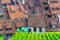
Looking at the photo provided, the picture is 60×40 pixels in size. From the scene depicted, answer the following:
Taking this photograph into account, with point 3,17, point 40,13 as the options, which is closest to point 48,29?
point 40,13

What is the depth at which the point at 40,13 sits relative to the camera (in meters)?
15.5

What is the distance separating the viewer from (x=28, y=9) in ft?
51.6

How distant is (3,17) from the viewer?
50.5 feet

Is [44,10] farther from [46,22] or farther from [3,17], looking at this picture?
[3,17]

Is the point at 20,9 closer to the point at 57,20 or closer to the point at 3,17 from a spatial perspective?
the point at 3,17

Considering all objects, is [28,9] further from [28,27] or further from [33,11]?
[28,27]

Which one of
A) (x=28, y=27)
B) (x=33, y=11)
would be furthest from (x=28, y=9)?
(x=28, y=27)

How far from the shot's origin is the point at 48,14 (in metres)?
15.4

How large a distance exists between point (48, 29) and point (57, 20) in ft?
2.14

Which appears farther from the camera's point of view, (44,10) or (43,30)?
(44,10)

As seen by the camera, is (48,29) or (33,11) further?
(33,11)

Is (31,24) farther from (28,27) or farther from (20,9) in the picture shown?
(20,9)

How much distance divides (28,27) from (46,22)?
2.95ft

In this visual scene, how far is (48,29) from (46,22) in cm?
39
